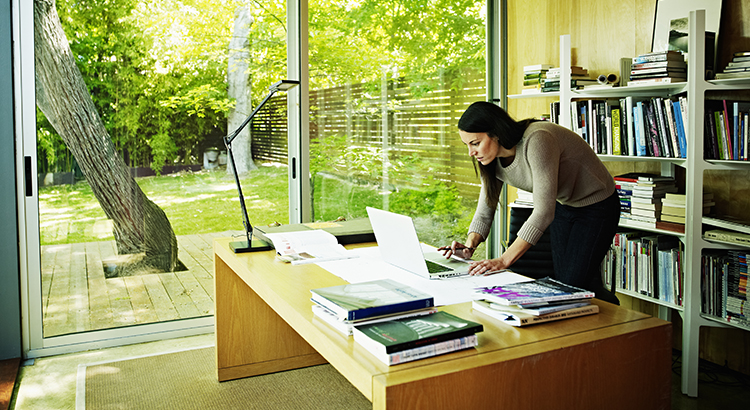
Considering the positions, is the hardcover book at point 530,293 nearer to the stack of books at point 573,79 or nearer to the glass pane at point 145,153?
the stack of books at point 573,79

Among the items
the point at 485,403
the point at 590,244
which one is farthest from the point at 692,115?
the point at 485,403

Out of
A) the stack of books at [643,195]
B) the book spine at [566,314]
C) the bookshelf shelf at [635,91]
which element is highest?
the bookshelf shelf at [635,91]

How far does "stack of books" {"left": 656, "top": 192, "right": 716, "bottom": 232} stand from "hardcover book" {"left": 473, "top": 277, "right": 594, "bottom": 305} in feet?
5.27

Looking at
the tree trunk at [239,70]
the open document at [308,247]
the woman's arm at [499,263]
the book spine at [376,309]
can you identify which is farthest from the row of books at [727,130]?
the tree trunk at [239,70]

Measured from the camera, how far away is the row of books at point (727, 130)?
2.67m

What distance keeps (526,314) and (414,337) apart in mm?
348

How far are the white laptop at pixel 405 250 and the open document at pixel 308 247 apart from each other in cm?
24

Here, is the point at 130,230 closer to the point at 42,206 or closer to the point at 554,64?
the point at 42,206

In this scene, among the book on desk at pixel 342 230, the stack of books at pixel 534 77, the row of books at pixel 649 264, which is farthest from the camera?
the stack of books at pixel 534 77

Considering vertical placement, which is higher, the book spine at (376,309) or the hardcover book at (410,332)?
the book spine at (376,309)

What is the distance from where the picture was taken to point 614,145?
327cm

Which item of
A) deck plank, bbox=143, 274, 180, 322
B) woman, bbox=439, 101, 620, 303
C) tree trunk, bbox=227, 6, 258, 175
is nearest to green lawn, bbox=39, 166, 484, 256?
tree trunk, bbox=227, 6, 258, 175

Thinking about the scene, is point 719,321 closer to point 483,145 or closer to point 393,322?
point 483,145

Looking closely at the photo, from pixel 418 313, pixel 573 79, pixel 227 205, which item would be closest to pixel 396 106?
pixel 573 79
